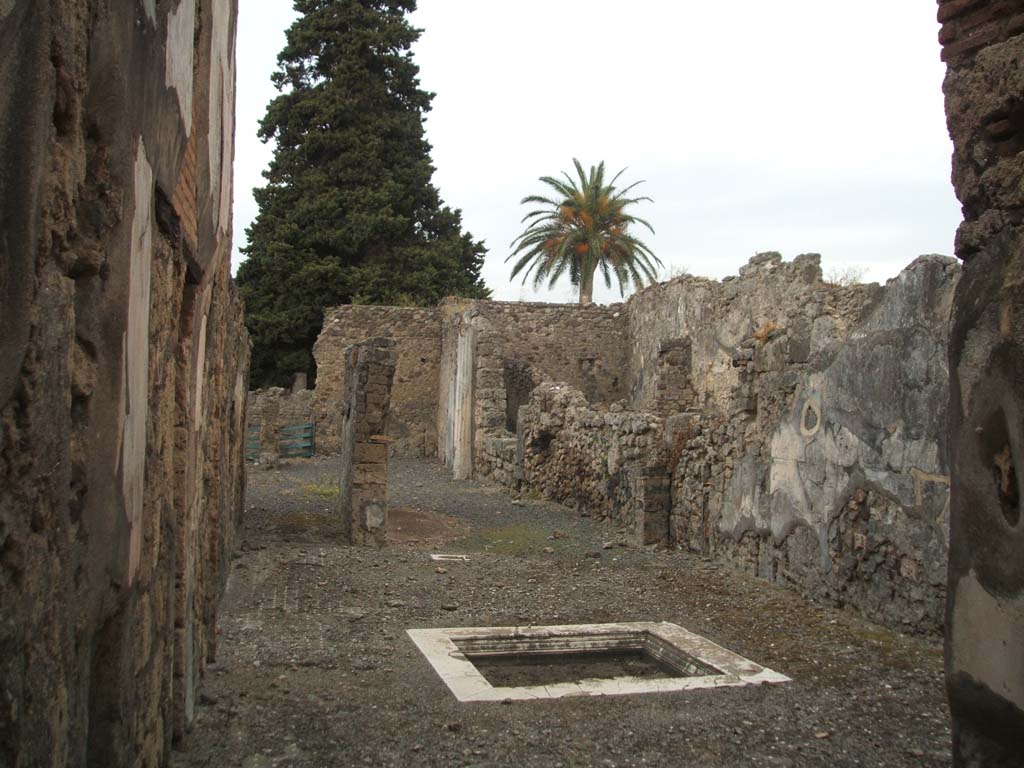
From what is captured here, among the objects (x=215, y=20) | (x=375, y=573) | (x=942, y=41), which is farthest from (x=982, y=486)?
(x=375, y=573)

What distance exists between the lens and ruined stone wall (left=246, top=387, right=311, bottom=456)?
61.6 ft

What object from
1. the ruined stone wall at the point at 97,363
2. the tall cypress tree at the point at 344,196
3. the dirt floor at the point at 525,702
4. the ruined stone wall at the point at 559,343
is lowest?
the dirt floor at the point at 525,702

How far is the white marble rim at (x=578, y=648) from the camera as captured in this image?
14.8 ft

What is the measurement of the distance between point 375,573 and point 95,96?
19.9ft

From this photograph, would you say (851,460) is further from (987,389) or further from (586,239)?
(586,239)

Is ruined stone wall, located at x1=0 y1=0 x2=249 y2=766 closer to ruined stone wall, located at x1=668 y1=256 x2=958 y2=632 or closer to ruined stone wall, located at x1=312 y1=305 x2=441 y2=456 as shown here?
ruined stone wall, located at x1=668 y1=256 x2=958 y2=632

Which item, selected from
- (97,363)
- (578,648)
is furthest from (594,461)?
(97,363)

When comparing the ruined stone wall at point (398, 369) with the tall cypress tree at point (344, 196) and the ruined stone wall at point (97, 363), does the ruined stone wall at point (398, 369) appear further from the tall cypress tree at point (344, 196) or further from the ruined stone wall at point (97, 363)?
the ruined stone wall at point (97, 363)

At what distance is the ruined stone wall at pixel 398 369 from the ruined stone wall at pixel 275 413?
0.75 ft

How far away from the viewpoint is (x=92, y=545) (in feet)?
6.39

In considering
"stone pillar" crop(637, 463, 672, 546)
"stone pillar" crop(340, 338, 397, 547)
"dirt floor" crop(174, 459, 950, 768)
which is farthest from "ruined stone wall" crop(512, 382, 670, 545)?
"stone pillar" crop(340, 338, 397, 547)

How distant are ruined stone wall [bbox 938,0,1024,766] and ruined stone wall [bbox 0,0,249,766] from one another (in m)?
2.14

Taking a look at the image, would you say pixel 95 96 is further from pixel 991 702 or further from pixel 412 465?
pixel 412 465

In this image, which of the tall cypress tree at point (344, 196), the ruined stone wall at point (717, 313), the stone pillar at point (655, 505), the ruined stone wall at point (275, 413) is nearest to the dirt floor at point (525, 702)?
the stone pillar at point (655, 505)
